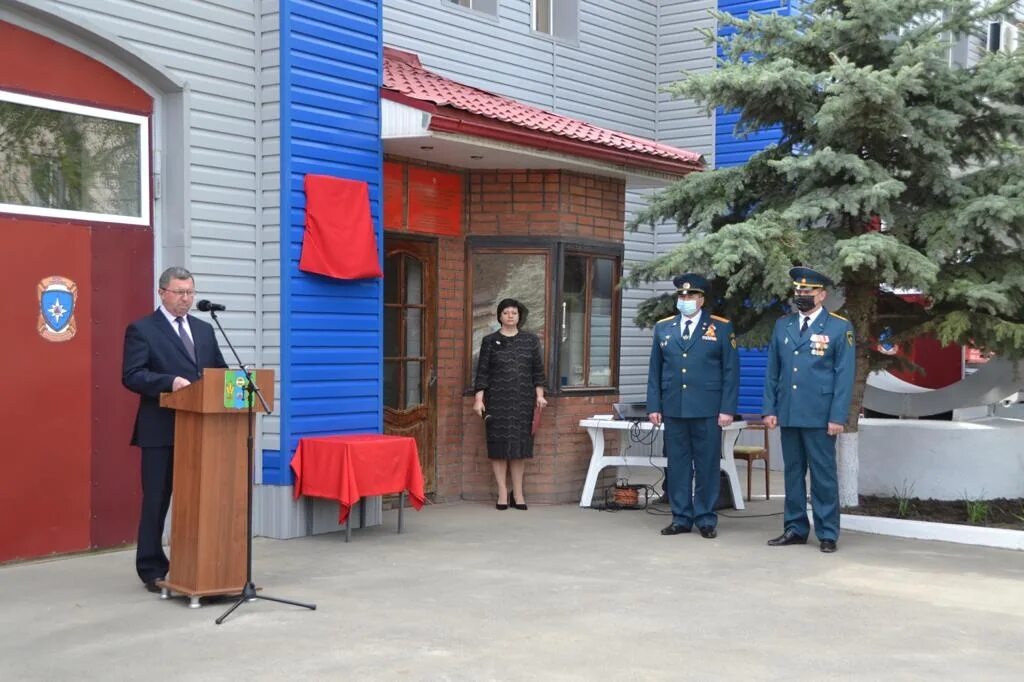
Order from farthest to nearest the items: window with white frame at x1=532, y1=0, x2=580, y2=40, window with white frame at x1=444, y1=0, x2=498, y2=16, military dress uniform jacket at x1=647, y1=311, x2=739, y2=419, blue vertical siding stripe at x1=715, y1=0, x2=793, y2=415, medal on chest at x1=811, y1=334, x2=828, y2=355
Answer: blue vertical siding stripe at x1=715, y1=0, x2=793, y2=415
window with white frame at x1=532, y1=0, x2=580, y2=40
window with white frame at x1=444, y1=0, x2=498, y2=16
military dress uniform jacket at x1=647, y1=311, x2=739, y2=419
medal on chest at x1=811, y1=334, x2=828, y2=355

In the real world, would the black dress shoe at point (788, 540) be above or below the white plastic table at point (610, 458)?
below

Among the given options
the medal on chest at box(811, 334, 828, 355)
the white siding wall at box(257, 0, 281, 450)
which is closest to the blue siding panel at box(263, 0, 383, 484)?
the white siding wall at box(257, 0, 281, 450)

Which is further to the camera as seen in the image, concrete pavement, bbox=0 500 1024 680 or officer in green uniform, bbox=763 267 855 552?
officer in green uniform, bbox=763 267 855 552

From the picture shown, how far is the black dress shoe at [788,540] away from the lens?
27.8ft

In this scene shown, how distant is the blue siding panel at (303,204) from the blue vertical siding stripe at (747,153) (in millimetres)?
6539

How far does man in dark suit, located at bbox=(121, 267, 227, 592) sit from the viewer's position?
6.38 metres

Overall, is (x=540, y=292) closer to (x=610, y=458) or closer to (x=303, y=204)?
(x=610, y=458)

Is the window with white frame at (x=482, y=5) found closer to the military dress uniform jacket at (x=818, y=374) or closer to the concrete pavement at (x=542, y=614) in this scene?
the military dress uniform jacket at (x=818, y=374)

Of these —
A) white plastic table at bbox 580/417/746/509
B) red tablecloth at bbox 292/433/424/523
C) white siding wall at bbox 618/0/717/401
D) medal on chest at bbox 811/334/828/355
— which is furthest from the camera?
white siding wall at bbox 618/0/717/401

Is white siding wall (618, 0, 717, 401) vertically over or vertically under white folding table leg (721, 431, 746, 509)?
over

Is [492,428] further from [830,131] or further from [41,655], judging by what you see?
[41,655]

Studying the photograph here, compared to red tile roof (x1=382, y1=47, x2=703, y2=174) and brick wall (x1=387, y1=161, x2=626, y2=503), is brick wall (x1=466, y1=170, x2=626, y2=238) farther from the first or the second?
red tile roof (x1=382, y1=47, x2=703, y2=174)

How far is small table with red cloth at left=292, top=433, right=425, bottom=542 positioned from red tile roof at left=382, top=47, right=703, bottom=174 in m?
2.35

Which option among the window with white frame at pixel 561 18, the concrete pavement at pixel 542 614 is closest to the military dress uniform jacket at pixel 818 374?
the concrete pavement at pixel 542 614
